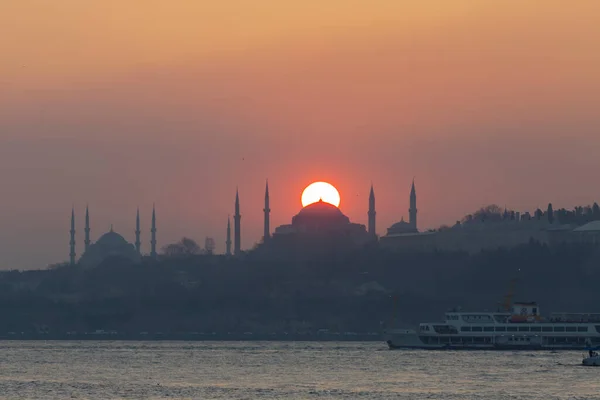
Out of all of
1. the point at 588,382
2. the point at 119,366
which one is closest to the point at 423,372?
the point at 588,382

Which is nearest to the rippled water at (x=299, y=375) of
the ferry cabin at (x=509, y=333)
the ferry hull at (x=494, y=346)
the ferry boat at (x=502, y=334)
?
the ferry hull at (x=494, y=346)

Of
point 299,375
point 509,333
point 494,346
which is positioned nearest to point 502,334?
point 509,333

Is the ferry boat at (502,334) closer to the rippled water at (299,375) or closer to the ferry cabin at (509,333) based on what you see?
the ferry cabin at (509,333)

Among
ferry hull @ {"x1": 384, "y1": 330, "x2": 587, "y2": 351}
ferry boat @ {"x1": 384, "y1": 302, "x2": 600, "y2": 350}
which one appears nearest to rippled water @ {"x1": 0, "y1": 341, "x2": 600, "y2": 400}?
ferry hull @ {"x1": 384, "y1": 330, "x2": 587, "y2": 351}

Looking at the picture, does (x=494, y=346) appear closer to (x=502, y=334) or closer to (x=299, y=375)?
(x=502, y=334)

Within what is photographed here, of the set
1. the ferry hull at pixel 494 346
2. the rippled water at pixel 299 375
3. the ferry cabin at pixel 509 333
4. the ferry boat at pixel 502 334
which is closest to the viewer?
the rippled water at pixel 299 375

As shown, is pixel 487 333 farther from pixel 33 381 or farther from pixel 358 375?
pixel 33 381

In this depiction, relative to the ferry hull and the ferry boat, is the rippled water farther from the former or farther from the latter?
the ferry boat
